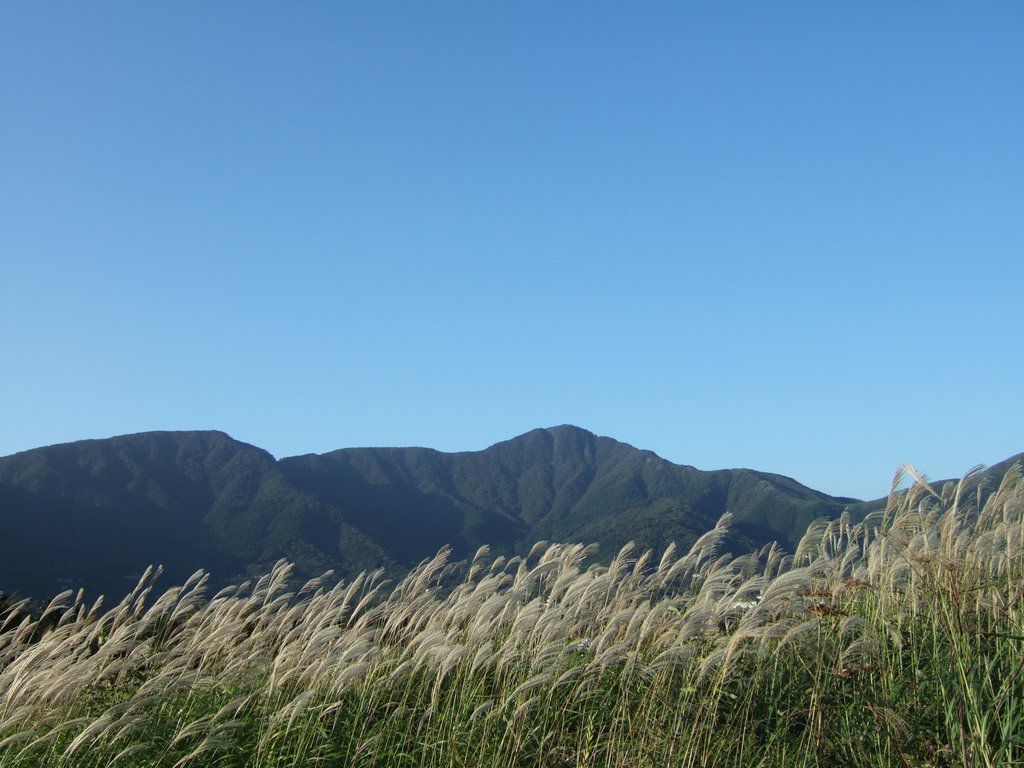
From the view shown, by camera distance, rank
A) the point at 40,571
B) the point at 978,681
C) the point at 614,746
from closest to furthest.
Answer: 1. the point at 978,681
2. the point at 614,746
3. the point at 40,571

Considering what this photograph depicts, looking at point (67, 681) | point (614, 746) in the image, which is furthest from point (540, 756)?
point (67, 681)

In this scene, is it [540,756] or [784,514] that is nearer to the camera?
[540,756]

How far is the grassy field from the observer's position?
4.48 m

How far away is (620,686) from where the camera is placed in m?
5.20

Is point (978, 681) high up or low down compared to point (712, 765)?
up

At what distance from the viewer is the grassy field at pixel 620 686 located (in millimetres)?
4484

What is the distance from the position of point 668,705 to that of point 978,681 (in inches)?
62.7

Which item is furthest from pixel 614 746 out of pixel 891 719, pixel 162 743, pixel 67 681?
pixel 67 681

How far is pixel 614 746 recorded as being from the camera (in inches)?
187

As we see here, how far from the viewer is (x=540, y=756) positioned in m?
4.72

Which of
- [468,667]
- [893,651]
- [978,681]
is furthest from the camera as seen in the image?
[468,667]

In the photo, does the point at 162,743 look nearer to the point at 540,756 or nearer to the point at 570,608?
the point at 540,756

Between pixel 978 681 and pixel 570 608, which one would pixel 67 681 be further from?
pixel 978 681

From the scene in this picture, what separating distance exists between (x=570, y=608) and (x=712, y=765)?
4.82 feet
